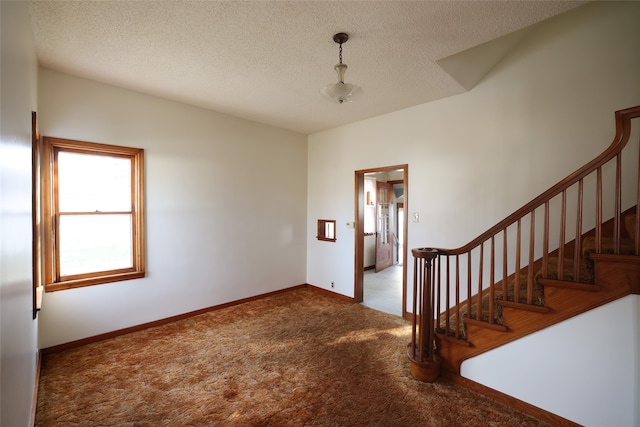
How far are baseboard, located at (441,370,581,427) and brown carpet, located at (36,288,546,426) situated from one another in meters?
0.05

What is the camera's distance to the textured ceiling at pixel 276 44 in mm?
1934

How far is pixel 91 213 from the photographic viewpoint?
3070 mm

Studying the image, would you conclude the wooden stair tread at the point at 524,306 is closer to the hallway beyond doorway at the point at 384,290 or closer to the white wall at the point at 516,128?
the white wall at the point at 516,128

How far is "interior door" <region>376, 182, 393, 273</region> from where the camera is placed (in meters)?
6.89

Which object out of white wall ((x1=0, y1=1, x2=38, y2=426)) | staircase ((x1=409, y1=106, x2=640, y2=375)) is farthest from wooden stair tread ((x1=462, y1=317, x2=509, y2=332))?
white wall ((x1=0, y1=1, x2=38, y2=426))

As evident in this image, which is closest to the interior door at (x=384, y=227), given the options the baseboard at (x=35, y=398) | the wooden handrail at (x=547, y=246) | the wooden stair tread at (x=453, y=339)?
the wooden handrail at (x=547, y=246)

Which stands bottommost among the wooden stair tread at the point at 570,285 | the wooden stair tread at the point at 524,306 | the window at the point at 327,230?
the wooden stair tread at the point at 524,306

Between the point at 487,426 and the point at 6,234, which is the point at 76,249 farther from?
the point at 487,426

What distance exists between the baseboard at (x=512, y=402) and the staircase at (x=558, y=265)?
0.25 ft

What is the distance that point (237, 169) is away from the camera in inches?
167

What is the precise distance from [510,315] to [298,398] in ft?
5.78

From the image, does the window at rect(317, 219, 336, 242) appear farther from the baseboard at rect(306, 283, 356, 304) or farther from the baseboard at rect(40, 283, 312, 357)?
the baseboard at rect(40, 283, 312, 357)

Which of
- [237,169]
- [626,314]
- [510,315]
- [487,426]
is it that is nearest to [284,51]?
[237,169]

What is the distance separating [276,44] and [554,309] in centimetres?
289
